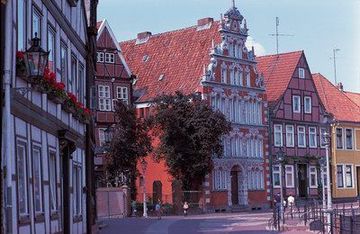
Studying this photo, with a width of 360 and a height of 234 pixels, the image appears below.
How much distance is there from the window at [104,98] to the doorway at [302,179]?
63.2 feet

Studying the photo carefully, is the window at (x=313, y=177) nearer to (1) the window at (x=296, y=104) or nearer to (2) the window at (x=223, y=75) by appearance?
(1) the window at (x=296, y=104)

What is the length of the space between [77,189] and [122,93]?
34.2m

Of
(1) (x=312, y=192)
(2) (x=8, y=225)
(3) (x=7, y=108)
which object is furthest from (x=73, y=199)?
(1) (x=312, y=192)

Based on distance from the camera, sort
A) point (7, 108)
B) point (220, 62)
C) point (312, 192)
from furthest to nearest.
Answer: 1. point (312, 192)
2. point (220, 62)
3. point (7, 108)

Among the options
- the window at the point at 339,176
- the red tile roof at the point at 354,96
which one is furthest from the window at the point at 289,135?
the red tile roof at the point at 354,96

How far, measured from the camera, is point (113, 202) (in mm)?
45875

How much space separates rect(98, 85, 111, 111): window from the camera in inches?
2171

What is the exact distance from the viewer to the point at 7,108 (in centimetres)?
1135

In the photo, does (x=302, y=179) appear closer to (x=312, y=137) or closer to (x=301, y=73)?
(x=312, y=137)

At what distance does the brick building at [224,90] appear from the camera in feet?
186

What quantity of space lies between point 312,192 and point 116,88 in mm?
20860

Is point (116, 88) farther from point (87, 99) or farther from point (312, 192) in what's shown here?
point (87, 99)

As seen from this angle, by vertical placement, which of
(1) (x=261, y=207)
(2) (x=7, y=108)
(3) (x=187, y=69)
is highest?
A: (3) (x=187, y=69)

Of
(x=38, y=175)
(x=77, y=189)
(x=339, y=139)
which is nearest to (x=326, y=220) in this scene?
(x=77, y=189)
